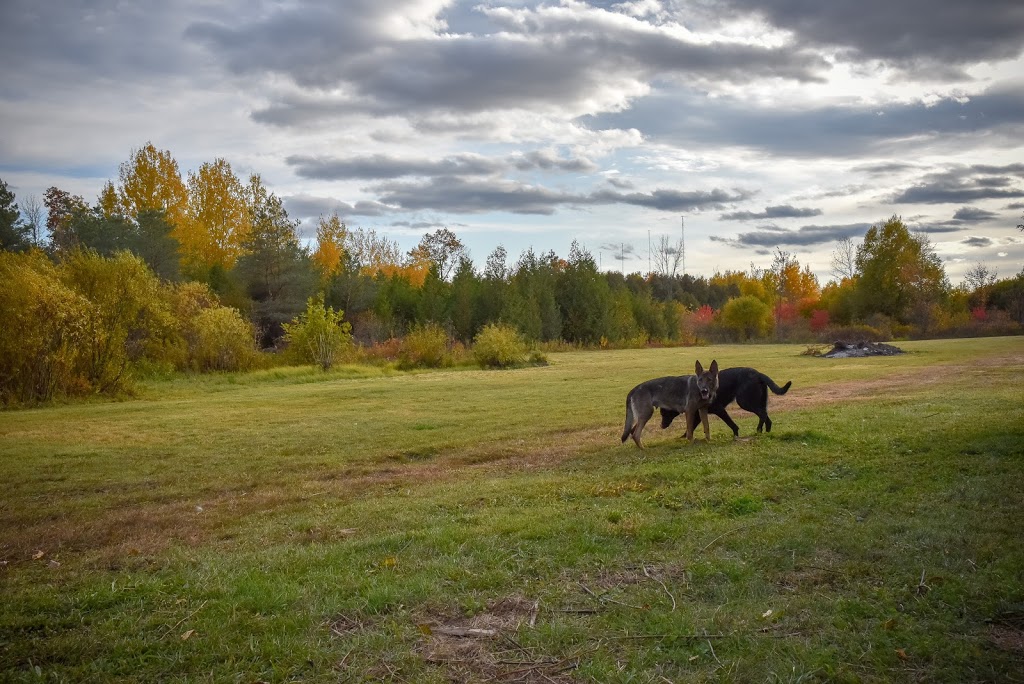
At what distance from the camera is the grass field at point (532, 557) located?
4516 millimetres

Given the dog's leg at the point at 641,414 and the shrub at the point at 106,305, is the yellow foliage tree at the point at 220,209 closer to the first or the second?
the shrub at the point at 106,305

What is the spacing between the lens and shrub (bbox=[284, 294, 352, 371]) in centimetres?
3441

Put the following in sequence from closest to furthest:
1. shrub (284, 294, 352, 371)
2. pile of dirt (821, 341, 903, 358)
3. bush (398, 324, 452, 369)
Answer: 1. shrub (284, 294, 352, 371)
2. bush (398, 324, 452, 369)
3. pile of dirt (821, 341, 903, 358)

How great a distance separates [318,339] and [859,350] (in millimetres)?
28765

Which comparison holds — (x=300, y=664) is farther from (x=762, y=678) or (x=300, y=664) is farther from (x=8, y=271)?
(x=8, y=271)

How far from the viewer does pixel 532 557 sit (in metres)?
6.41

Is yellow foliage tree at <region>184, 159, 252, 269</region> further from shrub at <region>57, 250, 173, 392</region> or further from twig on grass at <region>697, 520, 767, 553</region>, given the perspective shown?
twig on grass at <region>697, 520, 767, 553</region>

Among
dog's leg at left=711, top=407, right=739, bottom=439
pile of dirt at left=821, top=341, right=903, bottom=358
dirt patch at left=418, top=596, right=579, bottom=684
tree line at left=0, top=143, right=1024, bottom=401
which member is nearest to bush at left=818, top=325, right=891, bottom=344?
tree line at left=0, top=143, right=1024, bottom=401

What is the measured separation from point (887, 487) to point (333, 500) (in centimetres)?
681

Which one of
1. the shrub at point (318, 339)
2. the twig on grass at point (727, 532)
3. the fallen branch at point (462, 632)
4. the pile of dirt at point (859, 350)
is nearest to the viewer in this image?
the fallen branch at point (462, 632)

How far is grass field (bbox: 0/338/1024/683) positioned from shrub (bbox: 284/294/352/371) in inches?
801

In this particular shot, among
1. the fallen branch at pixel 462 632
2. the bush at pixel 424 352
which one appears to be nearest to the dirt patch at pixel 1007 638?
the fallen branch at pixel 462 632

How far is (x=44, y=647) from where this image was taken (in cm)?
472

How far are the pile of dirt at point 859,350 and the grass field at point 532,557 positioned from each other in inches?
1017
